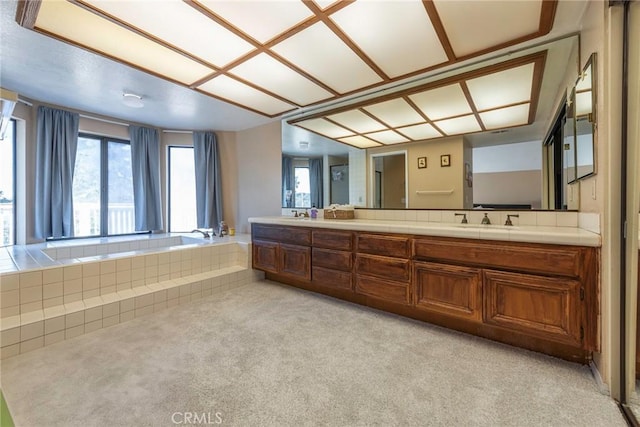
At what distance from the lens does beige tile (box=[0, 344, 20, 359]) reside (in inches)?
70.1

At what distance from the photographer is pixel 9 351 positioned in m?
1.80

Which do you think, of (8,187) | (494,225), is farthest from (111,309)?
(494,225)

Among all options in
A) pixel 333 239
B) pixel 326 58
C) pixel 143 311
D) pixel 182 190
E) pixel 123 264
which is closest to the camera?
pixel 326 58

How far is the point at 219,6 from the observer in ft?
5.19

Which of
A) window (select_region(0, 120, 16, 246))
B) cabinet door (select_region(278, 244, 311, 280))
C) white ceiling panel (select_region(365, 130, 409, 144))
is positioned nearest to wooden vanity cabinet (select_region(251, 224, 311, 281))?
cabinet door (select_region(278, 244, 311, 280))

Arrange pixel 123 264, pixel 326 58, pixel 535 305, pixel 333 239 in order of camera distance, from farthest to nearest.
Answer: pixel 333 239 → pixel 123 264 → pixel 326 58 → pixel 535 305

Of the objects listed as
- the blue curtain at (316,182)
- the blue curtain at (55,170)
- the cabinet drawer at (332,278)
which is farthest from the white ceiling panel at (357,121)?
the blue curtain at (55,170)

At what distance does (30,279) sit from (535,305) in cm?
350

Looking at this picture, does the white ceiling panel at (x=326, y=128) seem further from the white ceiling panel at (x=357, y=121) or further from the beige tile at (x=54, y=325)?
the beige tile at (x=54, y=325)

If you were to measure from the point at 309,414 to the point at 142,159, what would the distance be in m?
4.34

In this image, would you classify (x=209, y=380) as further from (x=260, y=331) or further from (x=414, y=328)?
(x=414, y=328)

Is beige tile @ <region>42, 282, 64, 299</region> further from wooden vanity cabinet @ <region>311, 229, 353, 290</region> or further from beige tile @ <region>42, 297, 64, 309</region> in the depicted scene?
wooden vanity cabinet @ <region>311, 229, 353, 290</region>

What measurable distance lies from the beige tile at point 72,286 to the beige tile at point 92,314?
0.27 metres

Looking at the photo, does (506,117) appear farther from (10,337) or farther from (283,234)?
(10,337)
